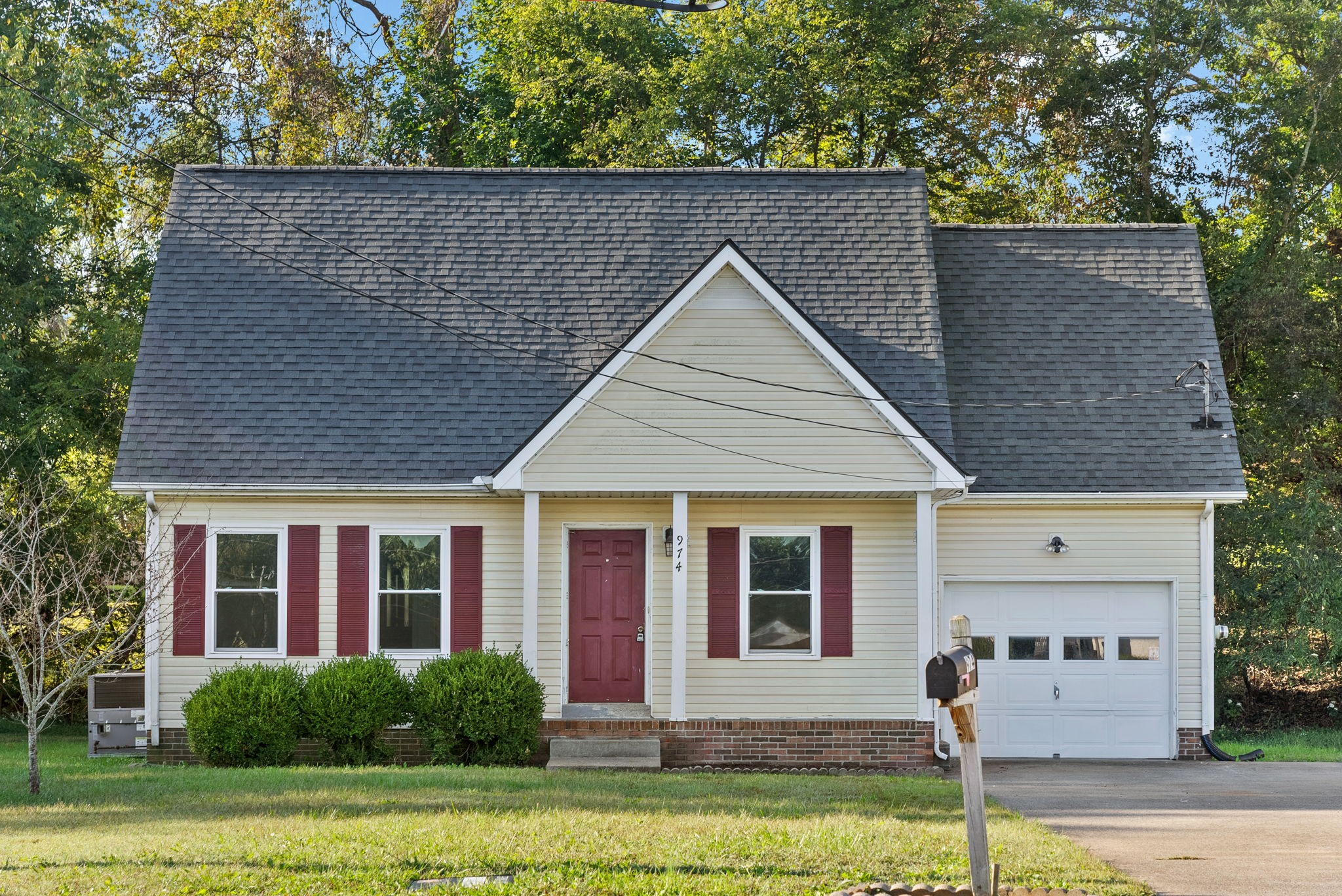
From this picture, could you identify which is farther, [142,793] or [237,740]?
[237,740]

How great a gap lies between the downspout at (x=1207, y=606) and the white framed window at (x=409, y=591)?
29.8 feet

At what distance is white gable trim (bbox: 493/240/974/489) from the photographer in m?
14.6

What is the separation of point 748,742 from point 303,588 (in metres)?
5.51

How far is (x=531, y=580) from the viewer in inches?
586

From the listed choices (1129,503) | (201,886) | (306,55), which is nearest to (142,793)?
(201,886)

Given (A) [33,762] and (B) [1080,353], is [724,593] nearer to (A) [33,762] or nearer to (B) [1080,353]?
(B) [1080,353]

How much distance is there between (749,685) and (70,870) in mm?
8525

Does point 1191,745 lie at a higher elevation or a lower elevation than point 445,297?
lower

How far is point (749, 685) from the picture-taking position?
50.6 ft

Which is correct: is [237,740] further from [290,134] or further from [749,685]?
[290,134]

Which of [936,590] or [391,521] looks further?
[936,590]

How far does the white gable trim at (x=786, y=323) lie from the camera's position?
574 inches

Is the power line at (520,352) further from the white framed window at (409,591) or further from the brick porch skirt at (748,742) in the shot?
the brick porch skirt at (748,742)

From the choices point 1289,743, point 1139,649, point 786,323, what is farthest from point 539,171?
point 1289,743
